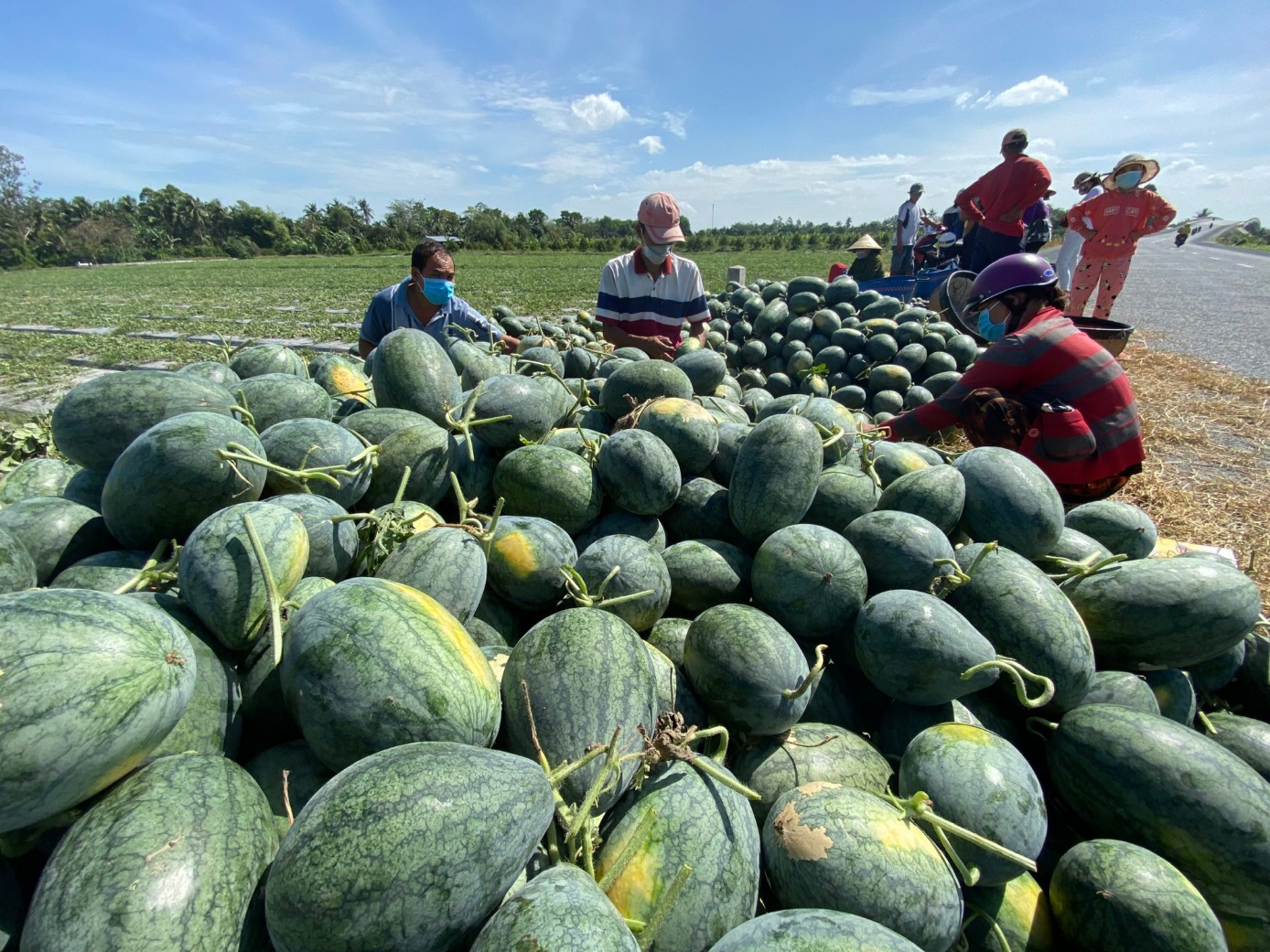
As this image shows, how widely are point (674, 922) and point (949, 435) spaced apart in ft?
18.7

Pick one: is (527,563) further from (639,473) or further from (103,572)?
(103,572)

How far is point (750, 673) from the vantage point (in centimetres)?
170

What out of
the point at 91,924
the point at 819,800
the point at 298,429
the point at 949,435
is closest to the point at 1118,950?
the point at 819,800

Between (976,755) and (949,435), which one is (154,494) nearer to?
(976,755)

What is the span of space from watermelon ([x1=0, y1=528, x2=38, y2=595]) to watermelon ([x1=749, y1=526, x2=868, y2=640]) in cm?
216

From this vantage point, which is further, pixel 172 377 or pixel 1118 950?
pixel 172 377

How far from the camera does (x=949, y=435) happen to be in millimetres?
5930

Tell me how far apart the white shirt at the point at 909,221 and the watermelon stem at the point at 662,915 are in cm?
1403

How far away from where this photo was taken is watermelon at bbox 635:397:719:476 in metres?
2.66

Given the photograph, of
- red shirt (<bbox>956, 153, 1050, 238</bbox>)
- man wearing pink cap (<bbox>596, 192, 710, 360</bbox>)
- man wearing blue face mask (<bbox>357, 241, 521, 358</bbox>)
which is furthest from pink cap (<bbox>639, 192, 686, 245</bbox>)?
red shirt (<bbox>956, 153, 1050, 238</bbox>)

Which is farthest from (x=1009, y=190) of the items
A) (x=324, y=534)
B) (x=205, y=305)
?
(x=205, y=305)

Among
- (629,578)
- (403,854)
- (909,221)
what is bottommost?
(629,578)

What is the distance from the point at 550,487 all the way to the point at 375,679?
1110 millimetres

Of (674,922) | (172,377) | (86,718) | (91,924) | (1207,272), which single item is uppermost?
(172,377)
